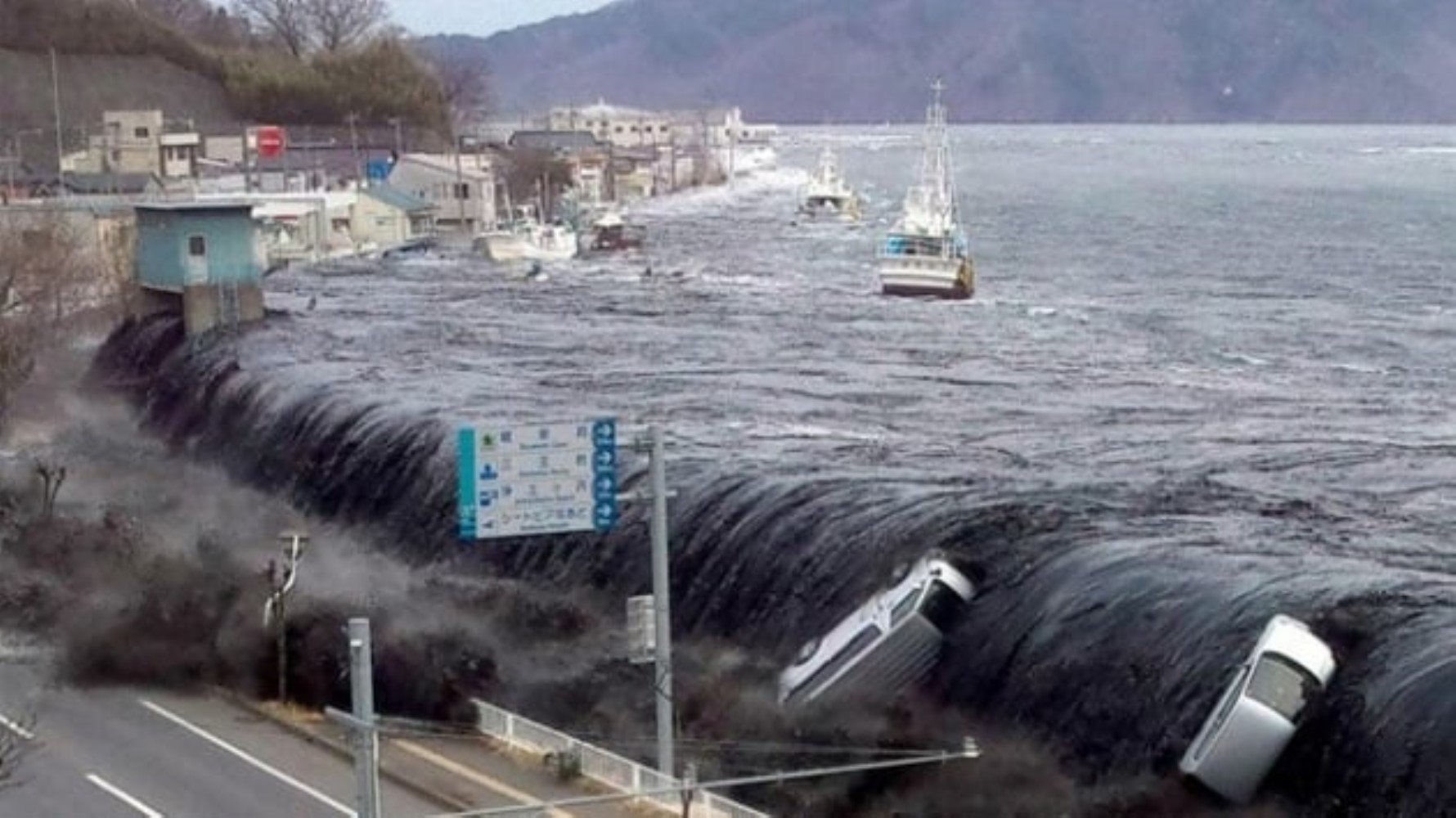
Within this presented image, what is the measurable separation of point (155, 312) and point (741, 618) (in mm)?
20880

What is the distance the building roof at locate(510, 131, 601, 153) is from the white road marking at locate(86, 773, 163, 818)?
242ft

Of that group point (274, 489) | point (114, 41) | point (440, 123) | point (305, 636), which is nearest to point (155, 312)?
point (274, 489)

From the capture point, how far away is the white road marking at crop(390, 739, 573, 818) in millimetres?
14500

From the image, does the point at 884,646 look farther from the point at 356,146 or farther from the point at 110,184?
the point at 356,146

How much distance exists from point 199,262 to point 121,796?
22.5 meters

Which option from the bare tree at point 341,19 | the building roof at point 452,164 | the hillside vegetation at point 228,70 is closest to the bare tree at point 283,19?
the bare tree at point 341,19

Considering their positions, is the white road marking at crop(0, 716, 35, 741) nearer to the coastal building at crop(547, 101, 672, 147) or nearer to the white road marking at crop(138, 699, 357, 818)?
the white road marking at crop(138, 699, 357, 818)

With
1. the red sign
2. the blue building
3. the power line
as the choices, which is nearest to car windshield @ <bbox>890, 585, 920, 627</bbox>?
the power line

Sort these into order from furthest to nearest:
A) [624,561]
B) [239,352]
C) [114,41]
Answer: [114,41] → [239,352] → [624,561]

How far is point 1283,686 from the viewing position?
1509 centimetres

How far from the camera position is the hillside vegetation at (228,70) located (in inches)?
2852

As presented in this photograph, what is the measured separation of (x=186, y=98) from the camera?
77500mm

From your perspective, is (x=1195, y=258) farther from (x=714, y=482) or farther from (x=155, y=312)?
(x=714, y=482)

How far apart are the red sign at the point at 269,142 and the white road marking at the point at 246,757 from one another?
50.8 m
